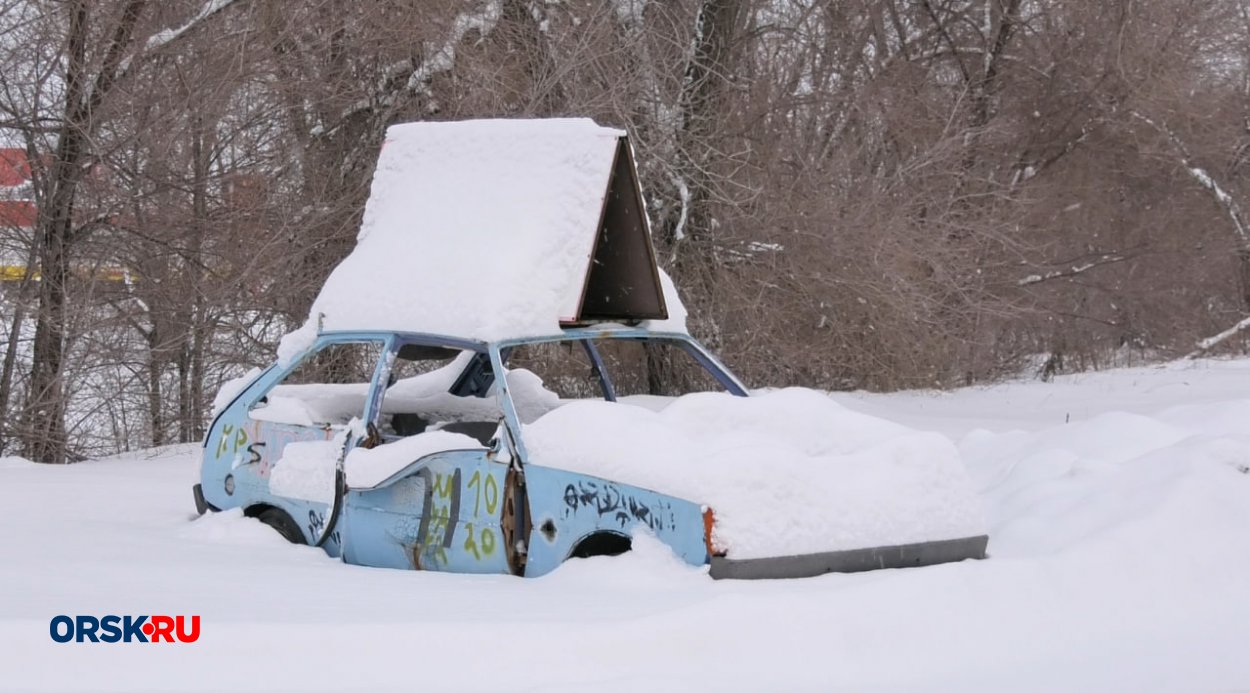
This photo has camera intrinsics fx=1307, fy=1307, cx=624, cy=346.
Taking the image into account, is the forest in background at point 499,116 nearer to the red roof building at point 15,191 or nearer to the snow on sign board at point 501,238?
the red roof building at point 15,191

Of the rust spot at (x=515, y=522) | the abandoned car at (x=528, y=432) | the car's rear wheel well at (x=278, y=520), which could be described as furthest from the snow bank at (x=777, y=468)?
the car's rear wheel well at (x=278, y=520)

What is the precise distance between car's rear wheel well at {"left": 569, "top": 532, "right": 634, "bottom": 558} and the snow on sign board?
3.29 ft

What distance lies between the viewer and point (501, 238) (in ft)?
20.2

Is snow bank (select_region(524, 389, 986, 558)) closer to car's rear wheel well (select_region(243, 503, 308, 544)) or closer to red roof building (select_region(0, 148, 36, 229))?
car's rear wheel well (select_region(243, 503, 308, 544))

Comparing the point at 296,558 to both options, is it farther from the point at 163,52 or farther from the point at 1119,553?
the point at 163,52

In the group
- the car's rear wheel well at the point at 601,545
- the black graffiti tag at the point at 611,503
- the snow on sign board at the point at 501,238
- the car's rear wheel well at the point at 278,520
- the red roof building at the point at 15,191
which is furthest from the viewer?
the red roof building at the point at 15,191

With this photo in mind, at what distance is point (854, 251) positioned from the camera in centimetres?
1476

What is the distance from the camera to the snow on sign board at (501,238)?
235 inches

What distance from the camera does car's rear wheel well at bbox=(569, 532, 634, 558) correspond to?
210 inches

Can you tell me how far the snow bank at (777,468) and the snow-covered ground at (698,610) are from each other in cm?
21

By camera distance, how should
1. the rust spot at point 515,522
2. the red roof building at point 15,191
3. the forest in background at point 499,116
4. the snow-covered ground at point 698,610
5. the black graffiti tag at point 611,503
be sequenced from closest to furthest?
the snow-covered ground at point 698,610 < the black graffiti tag at point 611,503 < the rust spot at point 515,522 < the forest in background at point 499,116 < the red roof building at point 15,191

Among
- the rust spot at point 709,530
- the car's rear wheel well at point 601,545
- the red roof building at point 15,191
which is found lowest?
the car's rear wheel well at point 601,545

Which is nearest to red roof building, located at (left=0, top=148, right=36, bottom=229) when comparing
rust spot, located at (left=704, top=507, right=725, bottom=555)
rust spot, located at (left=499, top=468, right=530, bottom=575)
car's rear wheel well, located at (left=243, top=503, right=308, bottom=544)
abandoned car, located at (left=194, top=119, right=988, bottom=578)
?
abandoned car, located at (left=194, top=119, right=988, bottom=578)

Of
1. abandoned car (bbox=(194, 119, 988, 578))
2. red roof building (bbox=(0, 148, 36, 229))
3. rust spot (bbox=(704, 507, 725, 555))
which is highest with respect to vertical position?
red roof building (bbox=(0, 148, 36, 229))
